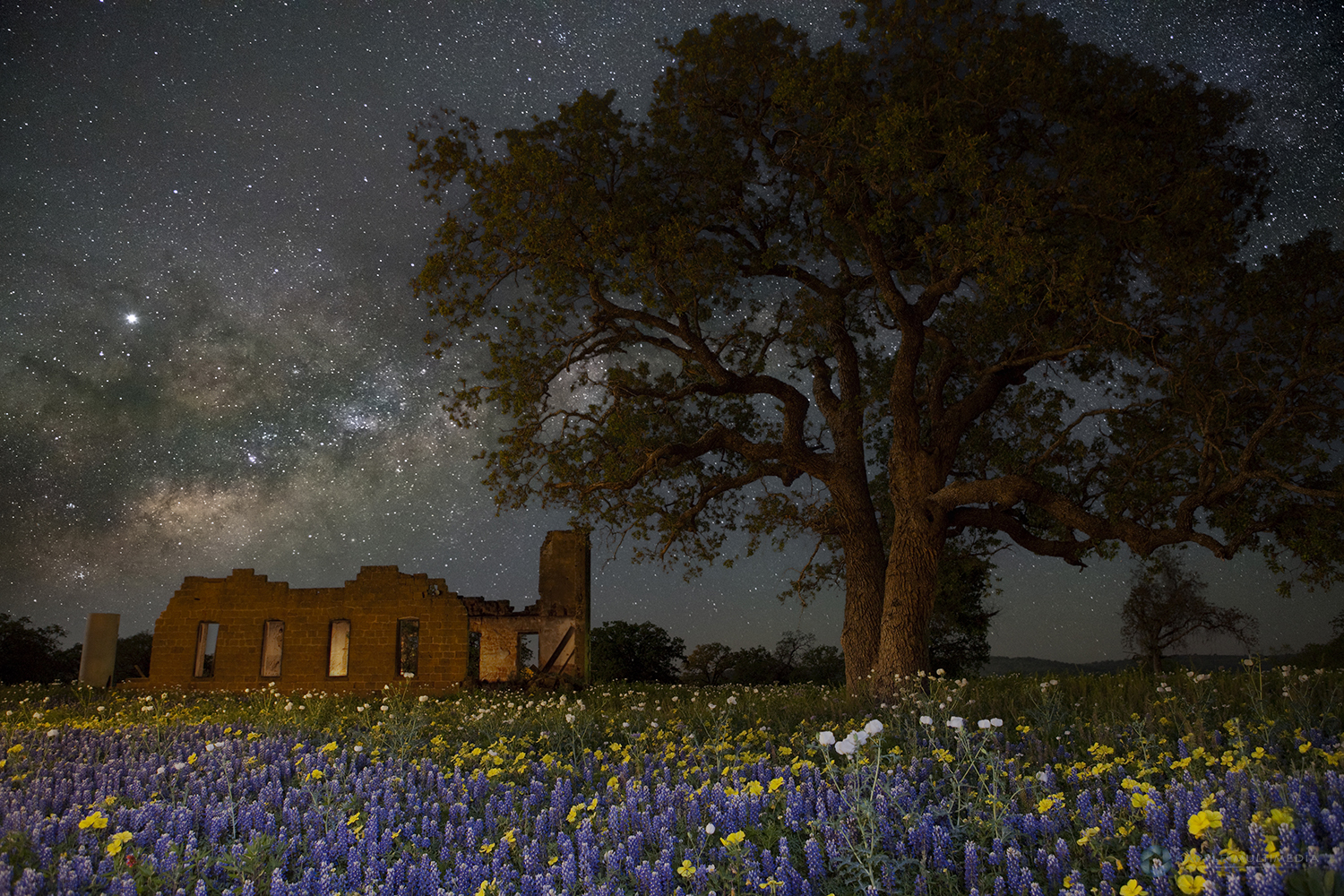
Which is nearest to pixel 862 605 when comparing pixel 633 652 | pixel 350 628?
pixel 350 628

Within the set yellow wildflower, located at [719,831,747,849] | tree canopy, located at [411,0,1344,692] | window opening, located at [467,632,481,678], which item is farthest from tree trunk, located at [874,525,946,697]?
window opening, located at [467,632,481,678]

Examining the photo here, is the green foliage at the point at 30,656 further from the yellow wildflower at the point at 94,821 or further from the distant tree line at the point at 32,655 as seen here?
the yellow wildflower at the point at 94,821

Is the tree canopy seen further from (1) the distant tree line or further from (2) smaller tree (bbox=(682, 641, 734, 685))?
(1) the distant tree line

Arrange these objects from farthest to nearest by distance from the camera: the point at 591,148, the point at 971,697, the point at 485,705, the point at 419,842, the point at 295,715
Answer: the point at 591,148
the point at 485,705
the point at 295,715
the point at 971,697
the point at 419,842

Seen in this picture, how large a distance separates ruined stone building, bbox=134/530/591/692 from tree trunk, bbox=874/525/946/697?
16324 mm

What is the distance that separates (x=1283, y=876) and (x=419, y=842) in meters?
4.04

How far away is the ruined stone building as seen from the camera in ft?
93.4

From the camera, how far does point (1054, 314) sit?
16.2 meters

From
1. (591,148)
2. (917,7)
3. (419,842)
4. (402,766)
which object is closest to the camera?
(419,842)

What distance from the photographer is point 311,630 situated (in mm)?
29375

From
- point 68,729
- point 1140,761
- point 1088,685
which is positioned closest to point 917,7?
point 1088,685

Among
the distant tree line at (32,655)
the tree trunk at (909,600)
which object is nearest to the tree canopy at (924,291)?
the tree trunk at (909,600)

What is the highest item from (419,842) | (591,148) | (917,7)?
(917,7)

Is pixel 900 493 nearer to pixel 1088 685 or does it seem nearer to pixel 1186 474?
pixel 1186 474
